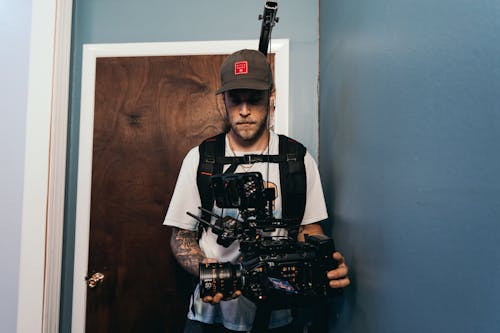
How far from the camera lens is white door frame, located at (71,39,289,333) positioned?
1497 millimetres

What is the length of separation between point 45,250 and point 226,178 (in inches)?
40.7

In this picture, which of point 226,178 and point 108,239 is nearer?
point 226,178

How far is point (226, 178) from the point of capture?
2.72ft

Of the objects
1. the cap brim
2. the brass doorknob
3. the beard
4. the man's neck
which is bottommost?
the brass doorknob

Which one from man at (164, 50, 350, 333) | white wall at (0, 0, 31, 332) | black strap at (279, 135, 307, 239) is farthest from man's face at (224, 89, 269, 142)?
white wall at (0, 0, 31, 332)

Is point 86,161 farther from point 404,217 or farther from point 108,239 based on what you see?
point 404,217

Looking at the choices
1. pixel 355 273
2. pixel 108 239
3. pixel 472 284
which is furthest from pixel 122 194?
pixel 472 284

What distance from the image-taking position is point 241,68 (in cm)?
112

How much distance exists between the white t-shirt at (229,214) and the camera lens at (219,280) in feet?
1.13

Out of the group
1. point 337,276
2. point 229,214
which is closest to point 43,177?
point 229,214

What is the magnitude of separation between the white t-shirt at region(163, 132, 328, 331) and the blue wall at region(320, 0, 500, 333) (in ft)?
0.62

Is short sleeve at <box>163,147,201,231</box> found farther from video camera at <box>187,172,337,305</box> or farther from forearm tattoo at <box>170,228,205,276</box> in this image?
video camera at <box>187,172,337,305</box>

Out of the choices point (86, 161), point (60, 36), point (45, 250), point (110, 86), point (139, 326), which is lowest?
point (139, 326)

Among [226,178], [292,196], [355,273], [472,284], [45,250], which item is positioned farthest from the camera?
[45,250]
